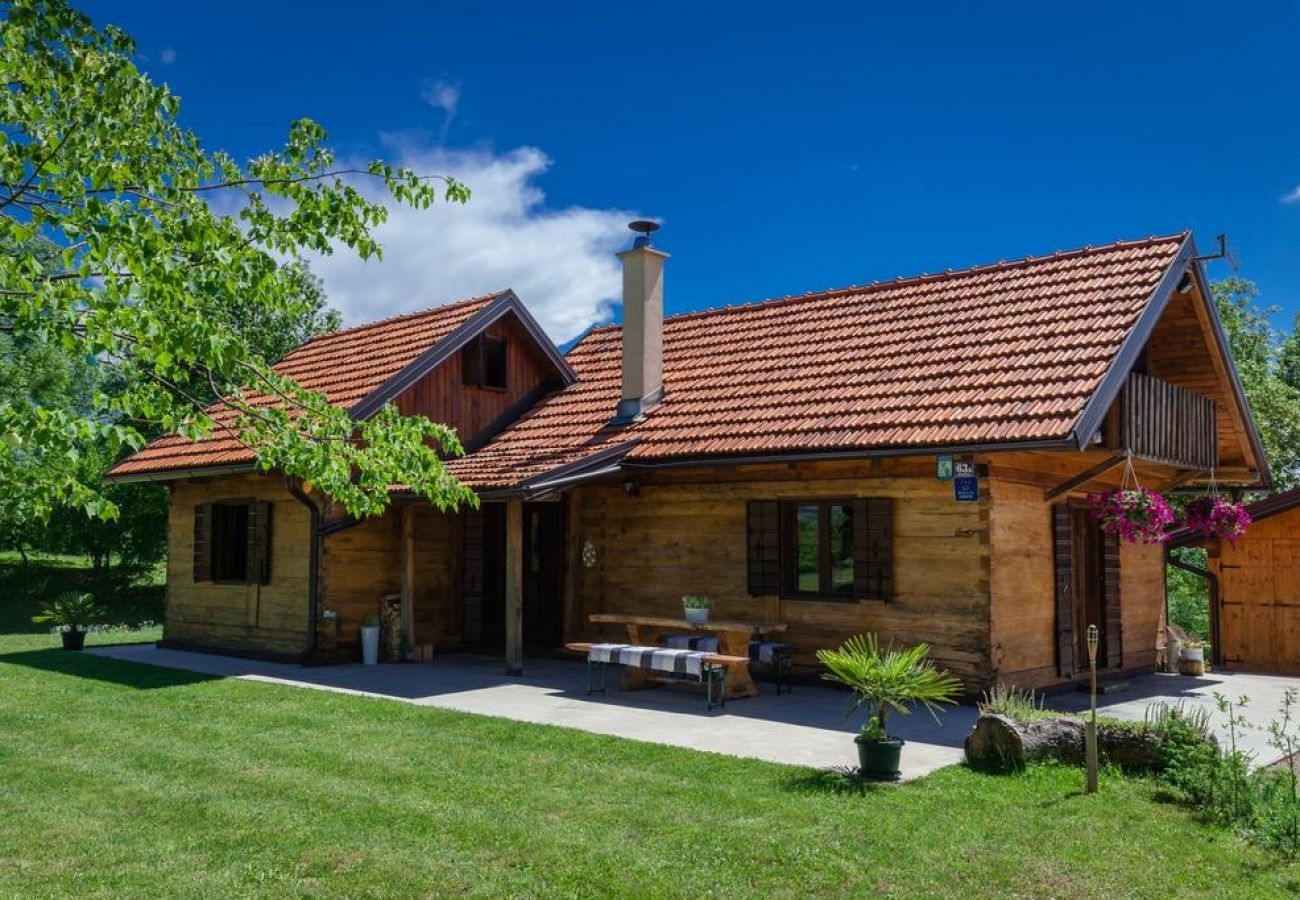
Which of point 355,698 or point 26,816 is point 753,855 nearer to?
point 26,816

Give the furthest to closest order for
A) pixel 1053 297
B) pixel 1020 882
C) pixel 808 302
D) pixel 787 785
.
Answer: pixel 808 302
pixel 1053 297
pixel 787 785
pixel 1020 882

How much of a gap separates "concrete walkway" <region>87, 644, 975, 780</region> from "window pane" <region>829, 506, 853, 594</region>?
1.24 m

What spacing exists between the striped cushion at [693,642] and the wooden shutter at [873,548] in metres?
1.76

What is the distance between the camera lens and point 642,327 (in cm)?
1552

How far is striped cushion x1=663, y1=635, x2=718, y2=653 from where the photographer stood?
469 inches

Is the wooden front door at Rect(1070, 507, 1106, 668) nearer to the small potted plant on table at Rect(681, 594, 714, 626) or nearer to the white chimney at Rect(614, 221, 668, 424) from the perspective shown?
the small potted plant on table at Rect(681, 594, 714, 626)

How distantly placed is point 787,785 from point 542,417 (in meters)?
10.1

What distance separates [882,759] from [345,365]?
40.7 feet

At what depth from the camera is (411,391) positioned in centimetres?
1557

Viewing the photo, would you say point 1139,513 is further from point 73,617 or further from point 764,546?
point 73,617

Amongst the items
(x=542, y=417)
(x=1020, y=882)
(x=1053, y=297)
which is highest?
(x=1053, y=297)

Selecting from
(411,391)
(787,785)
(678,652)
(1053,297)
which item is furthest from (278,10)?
(1053,297)

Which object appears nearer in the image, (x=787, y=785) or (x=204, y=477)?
(x=787, y=785)

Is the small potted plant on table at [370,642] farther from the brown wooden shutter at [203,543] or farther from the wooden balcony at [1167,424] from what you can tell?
the wooden balcony at [1167,424]
